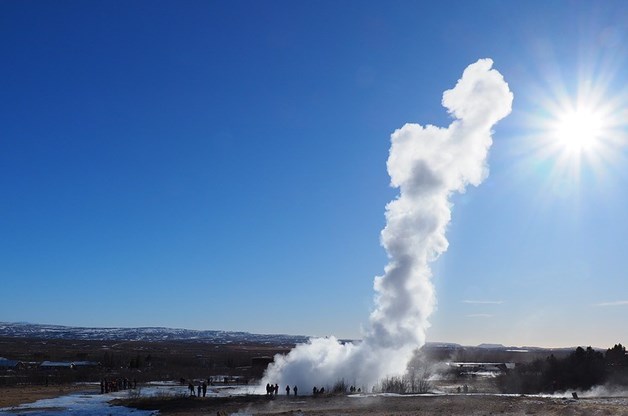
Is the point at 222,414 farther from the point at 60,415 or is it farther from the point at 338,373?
the point at 338,373

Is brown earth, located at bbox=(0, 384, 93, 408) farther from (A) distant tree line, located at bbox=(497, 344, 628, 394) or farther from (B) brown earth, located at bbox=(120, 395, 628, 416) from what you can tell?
(A) distant tree line, located at bbox=(497, 344, 628, 394)

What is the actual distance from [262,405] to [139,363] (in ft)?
194

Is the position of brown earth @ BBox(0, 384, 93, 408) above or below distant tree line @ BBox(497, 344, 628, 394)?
below

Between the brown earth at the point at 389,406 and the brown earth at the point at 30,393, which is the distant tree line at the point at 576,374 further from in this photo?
the brown earth at the point at 30,393

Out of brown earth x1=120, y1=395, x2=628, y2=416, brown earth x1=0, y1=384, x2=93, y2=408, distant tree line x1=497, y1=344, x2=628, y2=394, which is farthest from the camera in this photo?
distant tree line x1=497, y1=344, x2=628, y2=394

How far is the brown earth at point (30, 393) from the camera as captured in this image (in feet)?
150

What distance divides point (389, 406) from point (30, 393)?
33087 mm

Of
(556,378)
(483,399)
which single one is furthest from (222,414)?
(556,378)

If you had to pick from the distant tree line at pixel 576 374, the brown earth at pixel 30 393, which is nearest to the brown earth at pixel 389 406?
the brown earth at pixel 30 393

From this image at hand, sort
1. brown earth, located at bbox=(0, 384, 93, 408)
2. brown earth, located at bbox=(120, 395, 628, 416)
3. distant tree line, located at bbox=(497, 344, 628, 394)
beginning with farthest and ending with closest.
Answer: distant tree line, located at bbox=(497, 344, 628, 394), brown earth, located at bbox=(0, 384, 93, 408), brown earth, located at bbox=(120, 395, 628, 416)

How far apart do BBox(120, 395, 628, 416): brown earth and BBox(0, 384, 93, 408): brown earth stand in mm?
9555

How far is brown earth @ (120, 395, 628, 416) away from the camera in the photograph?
34.4 meters

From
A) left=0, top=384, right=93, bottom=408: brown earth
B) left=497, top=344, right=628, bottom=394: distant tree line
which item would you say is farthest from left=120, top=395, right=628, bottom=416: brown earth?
left=497, top=344, right=628, bottom=394: distant tree line

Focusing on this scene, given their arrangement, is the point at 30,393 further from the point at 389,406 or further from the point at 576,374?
the point at 576,374
